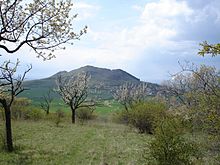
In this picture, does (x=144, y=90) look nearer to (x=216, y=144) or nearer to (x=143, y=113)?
(x=143, y=113)

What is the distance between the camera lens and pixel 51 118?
180 ft

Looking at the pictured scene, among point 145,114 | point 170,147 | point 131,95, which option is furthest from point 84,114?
point 170,147

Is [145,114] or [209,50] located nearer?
[209,50]

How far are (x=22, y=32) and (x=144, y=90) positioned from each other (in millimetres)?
73463

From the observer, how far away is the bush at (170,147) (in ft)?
39.6

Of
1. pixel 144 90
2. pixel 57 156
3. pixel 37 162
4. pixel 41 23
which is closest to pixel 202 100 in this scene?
pixel 41 23

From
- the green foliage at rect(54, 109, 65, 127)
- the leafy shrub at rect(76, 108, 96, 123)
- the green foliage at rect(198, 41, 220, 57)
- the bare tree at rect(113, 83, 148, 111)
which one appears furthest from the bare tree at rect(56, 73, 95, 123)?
the green foliage at rect(198, 41, 220, 57)

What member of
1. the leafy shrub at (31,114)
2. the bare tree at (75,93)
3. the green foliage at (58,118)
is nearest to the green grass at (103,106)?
the bare tree at (75,93)

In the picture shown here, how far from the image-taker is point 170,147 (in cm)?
1212

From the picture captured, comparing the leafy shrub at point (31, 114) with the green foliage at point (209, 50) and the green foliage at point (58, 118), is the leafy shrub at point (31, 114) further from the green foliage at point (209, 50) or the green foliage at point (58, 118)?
the green foliage at point (209, 50)

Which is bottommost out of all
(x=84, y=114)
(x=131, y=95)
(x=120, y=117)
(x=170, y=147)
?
(x=120, y=117)

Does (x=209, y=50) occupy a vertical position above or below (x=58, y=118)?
above

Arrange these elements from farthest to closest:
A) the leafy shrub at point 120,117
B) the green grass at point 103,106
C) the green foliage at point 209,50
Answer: the green grass at point 103,106 < the leafy shrub at point 120,117 < the green foliage at point 209,50

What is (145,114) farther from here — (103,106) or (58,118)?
(103,106)
